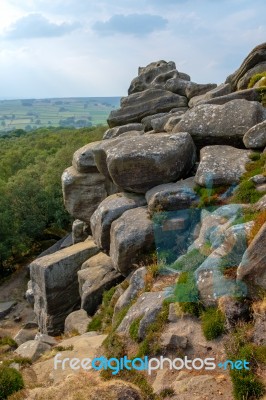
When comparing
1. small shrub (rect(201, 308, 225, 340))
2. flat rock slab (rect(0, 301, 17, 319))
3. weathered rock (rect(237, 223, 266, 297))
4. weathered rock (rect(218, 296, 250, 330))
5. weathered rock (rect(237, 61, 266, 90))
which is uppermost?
weathered rock (rect(237, 61, 266, 90))

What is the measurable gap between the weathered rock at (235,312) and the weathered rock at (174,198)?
7955mm

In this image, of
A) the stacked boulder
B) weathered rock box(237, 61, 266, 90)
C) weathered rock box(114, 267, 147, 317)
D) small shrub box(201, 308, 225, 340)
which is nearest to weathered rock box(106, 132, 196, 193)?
the stacked boulder

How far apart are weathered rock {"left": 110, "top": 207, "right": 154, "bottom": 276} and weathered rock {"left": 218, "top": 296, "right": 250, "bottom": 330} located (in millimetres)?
7690

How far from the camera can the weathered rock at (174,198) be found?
20.5 metres

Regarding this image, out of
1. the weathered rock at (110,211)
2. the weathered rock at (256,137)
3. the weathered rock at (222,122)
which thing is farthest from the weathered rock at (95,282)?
the weathered rock at (256,137)

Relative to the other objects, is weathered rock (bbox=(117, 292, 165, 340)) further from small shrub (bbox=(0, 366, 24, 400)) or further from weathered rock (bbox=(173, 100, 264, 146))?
weathered rock (bbox=(173, 100, 264, 146))

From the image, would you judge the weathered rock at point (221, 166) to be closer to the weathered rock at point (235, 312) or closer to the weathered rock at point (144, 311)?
the weathered rock at point (144, 311)

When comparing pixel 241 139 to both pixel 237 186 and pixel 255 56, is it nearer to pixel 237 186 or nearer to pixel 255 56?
pixel 237 186

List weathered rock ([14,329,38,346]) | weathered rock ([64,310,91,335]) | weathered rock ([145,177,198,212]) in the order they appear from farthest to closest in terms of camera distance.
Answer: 1. weathered rock ([14,329,38,346])
2. weathered rock ([64,310,91,335])
3. weathered rock ([145,177,198,212])

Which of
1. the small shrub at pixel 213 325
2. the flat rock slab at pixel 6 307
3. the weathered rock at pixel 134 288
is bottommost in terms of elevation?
the flat rock slab at pixel 6 307

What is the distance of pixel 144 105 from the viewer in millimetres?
36594

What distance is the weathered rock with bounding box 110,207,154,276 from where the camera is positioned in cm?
2033

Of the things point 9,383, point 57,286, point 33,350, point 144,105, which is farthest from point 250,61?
point 9,383

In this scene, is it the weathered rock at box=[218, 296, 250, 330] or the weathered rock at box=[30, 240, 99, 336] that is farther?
the weathered rock at box=[30, 240, 99, 336]
